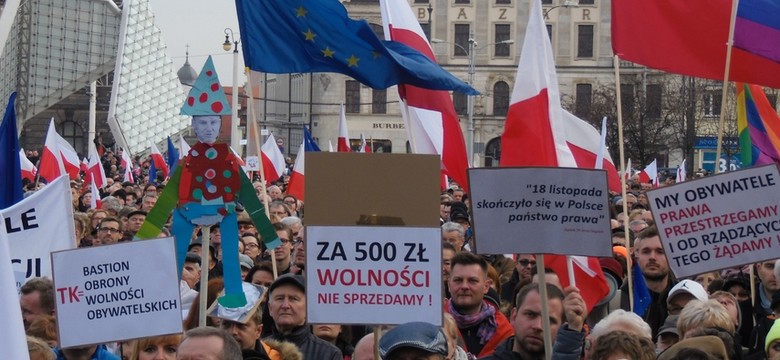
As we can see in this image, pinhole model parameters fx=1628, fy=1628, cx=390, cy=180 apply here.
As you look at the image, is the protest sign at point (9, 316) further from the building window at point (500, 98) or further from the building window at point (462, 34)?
the building window at point (462, 34)

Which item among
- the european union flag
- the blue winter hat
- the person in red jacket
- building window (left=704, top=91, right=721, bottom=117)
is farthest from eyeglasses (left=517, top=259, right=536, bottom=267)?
building window (left=704, top=91, right=721, bottom=117)

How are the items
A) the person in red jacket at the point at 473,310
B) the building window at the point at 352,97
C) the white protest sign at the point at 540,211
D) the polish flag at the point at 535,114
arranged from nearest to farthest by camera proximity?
the white protest sign at the point at 540,211 → the person in red jacket at the point at 473,310 → the polish flag at the point at 535,114 → the building window at the point at 352,97

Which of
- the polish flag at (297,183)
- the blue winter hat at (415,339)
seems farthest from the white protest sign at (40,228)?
the polish flag at (297,183)

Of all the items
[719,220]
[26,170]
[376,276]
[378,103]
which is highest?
[719,220]

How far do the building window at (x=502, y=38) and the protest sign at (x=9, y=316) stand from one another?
7866 cm

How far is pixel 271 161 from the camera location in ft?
85.6

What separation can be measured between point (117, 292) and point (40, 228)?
6.46 ft

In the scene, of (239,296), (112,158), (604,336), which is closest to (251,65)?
(239,296)

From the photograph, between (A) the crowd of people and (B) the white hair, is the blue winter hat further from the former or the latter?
(B) the white hair

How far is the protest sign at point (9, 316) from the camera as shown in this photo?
4387 millimetres

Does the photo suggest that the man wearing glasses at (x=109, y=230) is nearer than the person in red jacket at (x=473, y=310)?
No

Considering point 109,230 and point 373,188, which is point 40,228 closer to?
point 373,188

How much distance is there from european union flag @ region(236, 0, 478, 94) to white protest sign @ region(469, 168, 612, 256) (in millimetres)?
4218

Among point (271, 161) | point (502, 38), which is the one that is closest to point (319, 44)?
point (271, 161)
